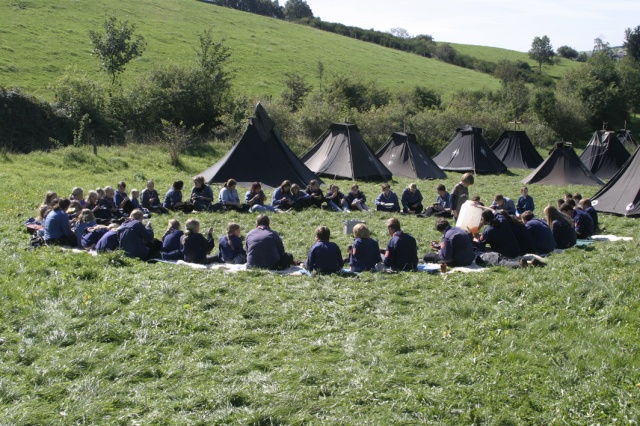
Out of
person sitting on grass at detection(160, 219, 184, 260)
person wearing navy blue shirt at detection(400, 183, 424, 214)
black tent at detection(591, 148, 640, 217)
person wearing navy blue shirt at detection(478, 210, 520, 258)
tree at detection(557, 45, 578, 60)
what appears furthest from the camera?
tree at detection(557, 45, 578, 60)

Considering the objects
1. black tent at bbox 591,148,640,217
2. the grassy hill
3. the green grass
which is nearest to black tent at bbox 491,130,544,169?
black tent at bbox 591,148,640,217

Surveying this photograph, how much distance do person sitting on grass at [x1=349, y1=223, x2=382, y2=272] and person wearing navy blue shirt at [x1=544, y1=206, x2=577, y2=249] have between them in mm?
3880

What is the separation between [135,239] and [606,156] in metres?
23.4

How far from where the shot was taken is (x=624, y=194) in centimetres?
1636

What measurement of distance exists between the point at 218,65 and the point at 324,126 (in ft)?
22.0

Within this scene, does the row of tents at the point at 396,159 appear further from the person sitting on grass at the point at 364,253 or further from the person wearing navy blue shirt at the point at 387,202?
the person sitting on grass at the point at 364,253

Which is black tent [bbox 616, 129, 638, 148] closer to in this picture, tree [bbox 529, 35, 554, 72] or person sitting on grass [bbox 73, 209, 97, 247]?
person sitting on grass [bbox 73, 209, 97, 247]

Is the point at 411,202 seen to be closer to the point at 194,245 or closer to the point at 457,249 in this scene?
the point at 457,249

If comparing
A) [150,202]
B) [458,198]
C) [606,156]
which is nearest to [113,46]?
[150,202]

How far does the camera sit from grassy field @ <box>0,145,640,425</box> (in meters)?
4.79

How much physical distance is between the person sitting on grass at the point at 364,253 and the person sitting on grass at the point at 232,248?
5.90ft

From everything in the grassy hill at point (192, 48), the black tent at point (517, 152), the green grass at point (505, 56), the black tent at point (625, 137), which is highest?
the green grass at point (505, 56)

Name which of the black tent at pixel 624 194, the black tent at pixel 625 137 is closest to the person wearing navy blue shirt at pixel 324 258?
the black tent at pixel 624 194

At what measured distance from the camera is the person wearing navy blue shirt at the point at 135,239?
9570 mm
